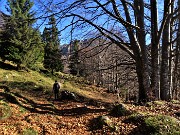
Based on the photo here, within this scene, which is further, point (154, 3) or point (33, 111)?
point (33, 111)

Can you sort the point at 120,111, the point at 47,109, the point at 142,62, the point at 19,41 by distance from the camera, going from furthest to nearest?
1. the point at 19,41
2. the point at 47,109
3. the point at 142,62
4. the point at 120,111

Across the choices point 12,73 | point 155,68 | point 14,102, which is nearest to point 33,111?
point 14,102

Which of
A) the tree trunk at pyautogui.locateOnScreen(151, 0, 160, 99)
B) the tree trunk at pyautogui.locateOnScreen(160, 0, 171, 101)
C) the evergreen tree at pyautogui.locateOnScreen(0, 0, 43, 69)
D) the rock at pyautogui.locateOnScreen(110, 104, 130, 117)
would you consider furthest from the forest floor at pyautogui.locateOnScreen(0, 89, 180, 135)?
the evergreen tree at pyautogui.locateOnScreen(0, 0, 43, 69)

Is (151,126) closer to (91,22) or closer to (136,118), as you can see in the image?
(136,118)

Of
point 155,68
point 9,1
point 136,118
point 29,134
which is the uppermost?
point 9,1

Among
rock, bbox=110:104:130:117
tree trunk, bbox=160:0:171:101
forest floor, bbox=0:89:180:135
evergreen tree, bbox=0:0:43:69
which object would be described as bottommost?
forest floor, bbox=0:89:180:135

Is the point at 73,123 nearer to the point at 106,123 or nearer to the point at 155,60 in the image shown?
the point at 106,123

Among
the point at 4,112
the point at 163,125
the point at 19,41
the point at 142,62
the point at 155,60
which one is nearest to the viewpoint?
the point at 163,125

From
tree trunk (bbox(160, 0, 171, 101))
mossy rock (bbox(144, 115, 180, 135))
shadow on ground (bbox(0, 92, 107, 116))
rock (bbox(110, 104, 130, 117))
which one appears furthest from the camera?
tree trunk (bbox(160, 0, 171, 101))

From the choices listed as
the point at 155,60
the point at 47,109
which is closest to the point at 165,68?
the point at 155,60

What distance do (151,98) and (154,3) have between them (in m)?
3.98

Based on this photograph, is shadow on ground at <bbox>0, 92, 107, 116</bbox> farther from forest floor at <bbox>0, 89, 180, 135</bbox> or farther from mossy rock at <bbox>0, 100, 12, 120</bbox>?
mossy rock at <bbox>0, 100, 12, 120</bbox>

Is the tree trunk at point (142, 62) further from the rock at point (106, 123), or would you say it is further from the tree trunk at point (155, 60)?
the rock at point (106, 123)

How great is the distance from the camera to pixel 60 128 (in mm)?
10094
